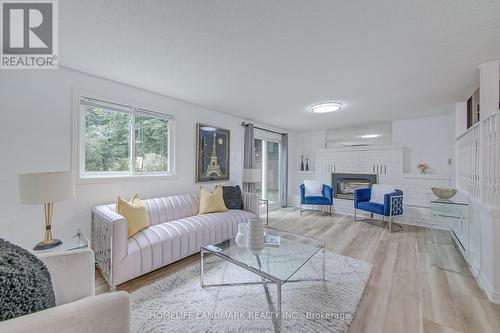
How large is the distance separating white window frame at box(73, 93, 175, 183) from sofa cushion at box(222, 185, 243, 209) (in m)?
0.92

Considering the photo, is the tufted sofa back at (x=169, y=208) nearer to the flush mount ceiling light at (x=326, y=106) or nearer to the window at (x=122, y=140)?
the window at (x=122, y=140)

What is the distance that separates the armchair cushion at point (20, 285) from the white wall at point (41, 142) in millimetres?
1638

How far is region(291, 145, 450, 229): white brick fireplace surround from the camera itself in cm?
427

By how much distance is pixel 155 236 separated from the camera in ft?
7.54

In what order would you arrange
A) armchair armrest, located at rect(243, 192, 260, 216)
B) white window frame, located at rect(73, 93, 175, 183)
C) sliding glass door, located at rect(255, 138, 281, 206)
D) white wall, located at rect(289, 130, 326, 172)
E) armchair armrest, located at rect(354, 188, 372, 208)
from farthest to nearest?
white wall, located at rect(289, 130, 326, 172) → sliding glass door, located at rect(255, 138, 281, 206) → armchair armrest, located at rect(354, 188, 372, 208) → armchair armrest, located at rect(243, 192, 260, 216) → white window frame, located at rect(73, 93, 175, 183)

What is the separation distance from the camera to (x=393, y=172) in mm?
4715

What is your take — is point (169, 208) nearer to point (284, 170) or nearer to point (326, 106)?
point (326, 106)

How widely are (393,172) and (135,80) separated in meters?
5.24

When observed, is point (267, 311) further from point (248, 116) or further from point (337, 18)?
point (248, 116)

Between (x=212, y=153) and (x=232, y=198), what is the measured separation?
3.11 feet

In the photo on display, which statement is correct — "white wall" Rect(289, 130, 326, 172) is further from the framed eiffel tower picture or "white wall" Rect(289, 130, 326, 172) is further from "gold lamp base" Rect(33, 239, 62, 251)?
"gold lamp base" Rect(33, 239, 62, 251)

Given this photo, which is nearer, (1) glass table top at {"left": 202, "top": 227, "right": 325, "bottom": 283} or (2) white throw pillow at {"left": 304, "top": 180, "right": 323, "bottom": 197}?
(1) glass table top at {"left": 202, "top": 227, "right": 325, "bottom": 283}

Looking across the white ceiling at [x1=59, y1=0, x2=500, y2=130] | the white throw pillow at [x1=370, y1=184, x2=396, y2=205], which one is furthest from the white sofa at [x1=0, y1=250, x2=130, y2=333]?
the white throw pillow at [x1=370, y1=184, x2=396, y2=205]

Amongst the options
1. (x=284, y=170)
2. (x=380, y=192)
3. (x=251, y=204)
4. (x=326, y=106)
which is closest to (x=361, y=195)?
(x=380, y=192)
